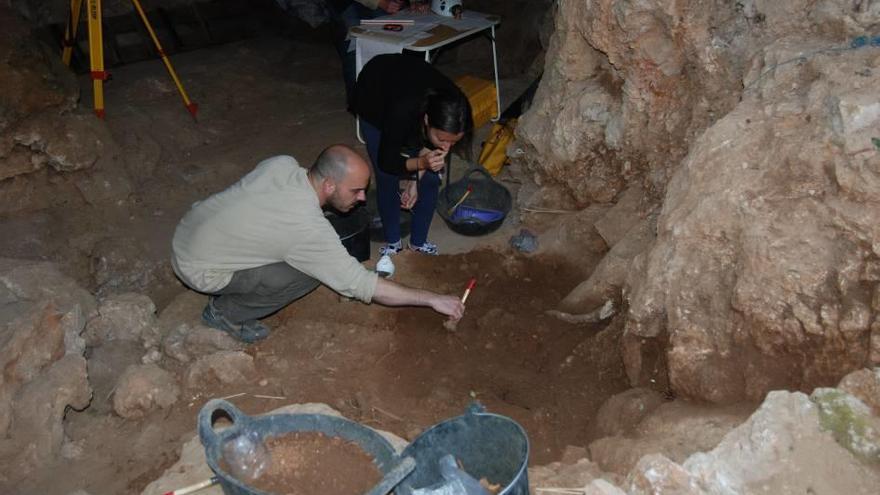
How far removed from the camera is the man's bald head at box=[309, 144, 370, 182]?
11.9 feet

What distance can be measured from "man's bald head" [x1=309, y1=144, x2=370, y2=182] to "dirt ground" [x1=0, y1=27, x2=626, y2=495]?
94 cm

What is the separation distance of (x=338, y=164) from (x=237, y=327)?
3.73ft

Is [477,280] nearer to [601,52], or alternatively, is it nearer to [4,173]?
[601,52]

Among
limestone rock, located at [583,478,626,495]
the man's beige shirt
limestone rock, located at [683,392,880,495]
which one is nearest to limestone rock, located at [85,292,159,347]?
the man's beige shirt

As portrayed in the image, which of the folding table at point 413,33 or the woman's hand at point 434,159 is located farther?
the folding table at point 413,33

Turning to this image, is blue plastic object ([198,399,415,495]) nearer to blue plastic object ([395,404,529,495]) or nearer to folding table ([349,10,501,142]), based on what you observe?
blue plastic object ([395,404,529,495])

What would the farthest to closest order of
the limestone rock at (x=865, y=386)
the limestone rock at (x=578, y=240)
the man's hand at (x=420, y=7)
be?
the man's hand at (x=420, y=7) → the limestone rock at (x=578, y=240) → the limestone rock at (x=865, y=386)

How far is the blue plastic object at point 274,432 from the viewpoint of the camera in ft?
8.95

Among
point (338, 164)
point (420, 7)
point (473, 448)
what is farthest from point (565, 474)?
point (420, 7)

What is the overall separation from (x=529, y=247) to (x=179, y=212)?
2.46 metres

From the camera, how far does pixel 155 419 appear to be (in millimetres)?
3557

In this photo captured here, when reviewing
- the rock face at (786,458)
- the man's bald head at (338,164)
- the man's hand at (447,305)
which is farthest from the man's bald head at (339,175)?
the rock face at (786,458)

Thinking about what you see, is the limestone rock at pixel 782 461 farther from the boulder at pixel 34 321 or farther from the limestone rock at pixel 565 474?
the boulder at pixel 34 321

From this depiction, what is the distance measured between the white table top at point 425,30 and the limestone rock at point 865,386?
3.55 meters
